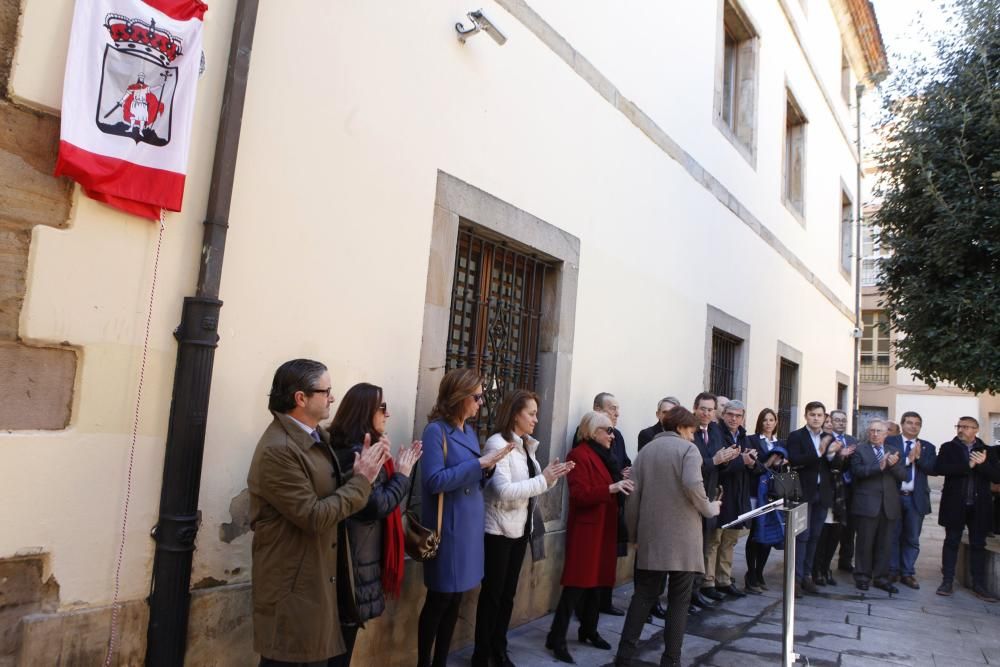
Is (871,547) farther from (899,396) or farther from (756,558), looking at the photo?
(899,396)

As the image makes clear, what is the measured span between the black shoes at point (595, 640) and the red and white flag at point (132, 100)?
364 cm

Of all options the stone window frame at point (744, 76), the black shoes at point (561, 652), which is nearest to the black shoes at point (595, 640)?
the black shoes at point (561, 652)

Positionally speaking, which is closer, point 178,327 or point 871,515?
point 178,327

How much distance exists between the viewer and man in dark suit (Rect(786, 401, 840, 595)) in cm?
702

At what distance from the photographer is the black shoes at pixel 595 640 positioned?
4.89m

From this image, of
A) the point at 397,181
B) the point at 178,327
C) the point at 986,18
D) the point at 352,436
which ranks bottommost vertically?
the point at 352,436

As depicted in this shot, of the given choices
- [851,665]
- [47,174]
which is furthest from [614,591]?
[47,174]

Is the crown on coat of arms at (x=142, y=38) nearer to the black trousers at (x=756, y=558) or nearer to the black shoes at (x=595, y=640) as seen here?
the black shoes at (x=595, y=640)

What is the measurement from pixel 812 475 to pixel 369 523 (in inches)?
204

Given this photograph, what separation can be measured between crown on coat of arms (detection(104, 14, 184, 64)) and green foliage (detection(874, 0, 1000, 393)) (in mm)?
7709

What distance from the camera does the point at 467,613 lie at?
473 cm

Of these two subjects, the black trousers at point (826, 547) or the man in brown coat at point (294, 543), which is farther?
the black trousers at point (826, 547)

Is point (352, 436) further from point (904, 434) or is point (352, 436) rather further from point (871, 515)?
point (904, 434)

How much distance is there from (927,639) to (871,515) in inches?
69.7
